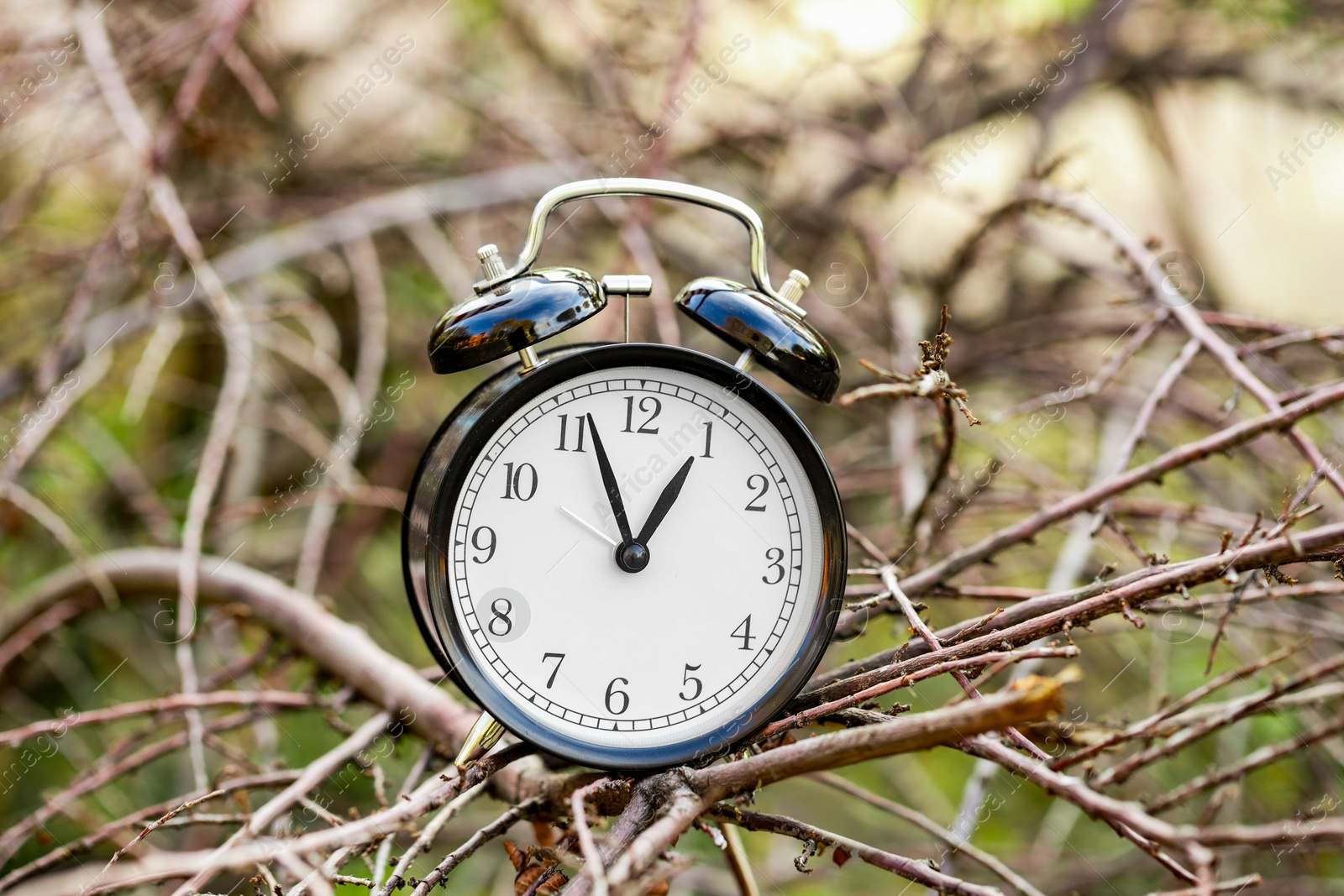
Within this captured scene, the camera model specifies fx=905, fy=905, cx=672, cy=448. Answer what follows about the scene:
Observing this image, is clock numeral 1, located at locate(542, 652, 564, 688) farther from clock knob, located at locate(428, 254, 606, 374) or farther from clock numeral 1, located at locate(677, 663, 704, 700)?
clock knob, located at locate(428, 254, 606, 374)

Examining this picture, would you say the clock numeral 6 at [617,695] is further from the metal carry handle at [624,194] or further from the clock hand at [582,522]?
the metal carry handle at [624,194]

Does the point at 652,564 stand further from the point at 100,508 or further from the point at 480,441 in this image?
the point at 100,508

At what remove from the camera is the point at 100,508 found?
2.22 meters

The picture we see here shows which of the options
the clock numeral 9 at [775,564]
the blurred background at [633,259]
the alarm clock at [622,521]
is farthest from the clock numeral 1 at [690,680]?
the blurred background at [633,259]

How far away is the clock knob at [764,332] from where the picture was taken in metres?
0.87

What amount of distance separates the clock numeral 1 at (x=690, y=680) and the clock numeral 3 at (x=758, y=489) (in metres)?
0.16

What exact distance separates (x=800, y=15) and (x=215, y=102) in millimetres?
1447

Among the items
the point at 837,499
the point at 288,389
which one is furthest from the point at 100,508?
the point at 837,499

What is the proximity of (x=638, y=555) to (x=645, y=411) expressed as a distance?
0.14 m

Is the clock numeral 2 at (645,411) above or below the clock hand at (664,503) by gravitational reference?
above

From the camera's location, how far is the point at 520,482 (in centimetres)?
→ 86

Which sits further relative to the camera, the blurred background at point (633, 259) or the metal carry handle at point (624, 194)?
the blurred background at point (633, 259)

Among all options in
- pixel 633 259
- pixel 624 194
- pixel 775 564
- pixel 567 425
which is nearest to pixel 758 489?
pixel 775 564

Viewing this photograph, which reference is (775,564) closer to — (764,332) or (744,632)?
(744,632)
